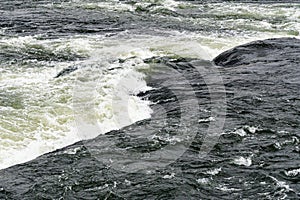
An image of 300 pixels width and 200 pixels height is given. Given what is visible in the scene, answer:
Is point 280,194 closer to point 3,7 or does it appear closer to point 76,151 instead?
point 76,151

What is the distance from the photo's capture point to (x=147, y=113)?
8.88 meters

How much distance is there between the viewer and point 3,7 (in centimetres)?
2039

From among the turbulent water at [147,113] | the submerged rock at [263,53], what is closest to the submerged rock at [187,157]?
the turbulent water at [147,113]

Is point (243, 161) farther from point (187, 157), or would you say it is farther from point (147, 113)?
point (147, 113)

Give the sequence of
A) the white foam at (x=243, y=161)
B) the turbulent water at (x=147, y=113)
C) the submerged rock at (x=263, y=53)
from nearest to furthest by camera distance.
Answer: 1. the turbulent water at (x=147, y=113)
2. the white foam at (x=243, y=161)
3. the submerged rock at (x=263, y=53)

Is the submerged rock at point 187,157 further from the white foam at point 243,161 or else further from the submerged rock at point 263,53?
the submerged rock at point 263,53

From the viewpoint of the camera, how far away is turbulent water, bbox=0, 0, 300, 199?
240 inches

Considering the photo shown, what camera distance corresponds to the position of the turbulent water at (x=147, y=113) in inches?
240

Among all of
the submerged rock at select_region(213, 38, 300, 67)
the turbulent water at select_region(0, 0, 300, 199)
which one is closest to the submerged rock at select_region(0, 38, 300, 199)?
the turbulent water at select_region(0, 0, 300, 199)

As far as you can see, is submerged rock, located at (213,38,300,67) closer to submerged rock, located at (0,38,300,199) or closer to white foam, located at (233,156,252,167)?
submerged rock, located at (0,38,300,199)

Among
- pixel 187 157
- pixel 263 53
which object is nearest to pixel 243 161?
pixel 187 157

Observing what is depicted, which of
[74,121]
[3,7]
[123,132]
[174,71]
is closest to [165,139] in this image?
[123,132]

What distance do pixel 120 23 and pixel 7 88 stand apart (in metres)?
8.53

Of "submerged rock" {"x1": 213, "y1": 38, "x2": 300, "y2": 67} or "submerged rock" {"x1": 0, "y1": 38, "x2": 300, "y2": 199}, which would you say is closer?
"submerged rock" {"x1": 0, "y1": 38, "x2": 300, "y2": 199}
